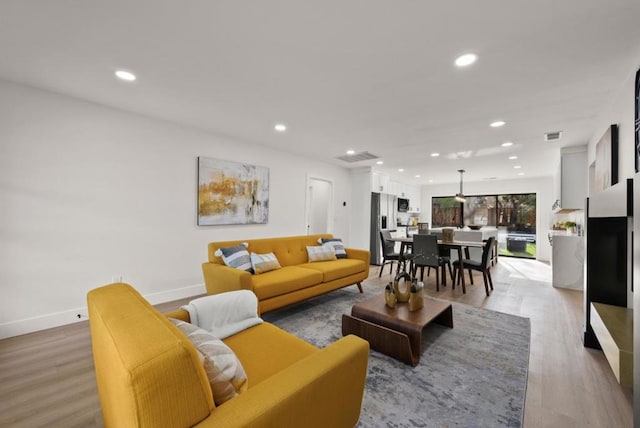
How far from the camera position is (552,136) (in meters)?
3.86

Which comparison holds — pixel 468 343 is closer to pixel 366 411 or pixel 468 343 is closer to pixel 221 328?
pixel 366 411

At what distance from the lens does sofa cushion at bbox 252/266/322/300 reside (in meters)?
2.86

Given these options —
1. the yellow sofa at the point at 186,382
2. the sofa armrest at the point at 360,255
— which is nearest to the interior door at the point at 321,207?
the sofa armrest at the point at 360,255

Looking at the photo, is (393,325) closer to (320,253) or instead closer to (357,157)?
(320,253)

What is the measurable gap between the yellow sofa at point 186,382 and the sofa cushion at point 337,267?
7.49 ft

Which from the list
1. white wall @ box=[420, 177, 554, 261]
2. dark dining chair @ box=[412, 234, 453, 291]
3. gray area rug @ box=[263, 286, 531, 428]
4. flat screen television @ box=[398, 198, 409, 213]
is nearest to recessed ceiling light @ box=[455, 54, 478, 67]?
gray area rug @ box=[263, 286, 531, 428]

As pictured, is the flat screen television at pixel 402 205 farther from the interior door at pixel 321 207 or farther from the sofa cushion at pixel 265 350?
the sofa cushion at pixel 265 350

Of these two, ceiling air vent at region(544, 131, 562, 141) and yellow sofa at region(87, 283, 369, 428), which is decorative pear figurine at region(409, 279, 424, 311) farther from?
ceiling air vent at region(544, 131, 562, 141)

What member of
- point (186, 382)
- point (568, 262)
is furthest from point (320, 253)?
point (568, 262)

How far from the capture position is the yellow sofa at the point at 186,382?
718 millimetres

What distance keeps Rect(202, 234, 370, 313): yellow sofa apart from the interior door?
6.03ft

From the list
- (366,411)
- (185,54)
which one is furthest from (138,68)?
(366,411)

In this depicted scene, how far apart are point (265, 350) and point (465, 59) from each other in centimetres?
257

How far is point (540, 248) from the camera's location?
24.6 feet
